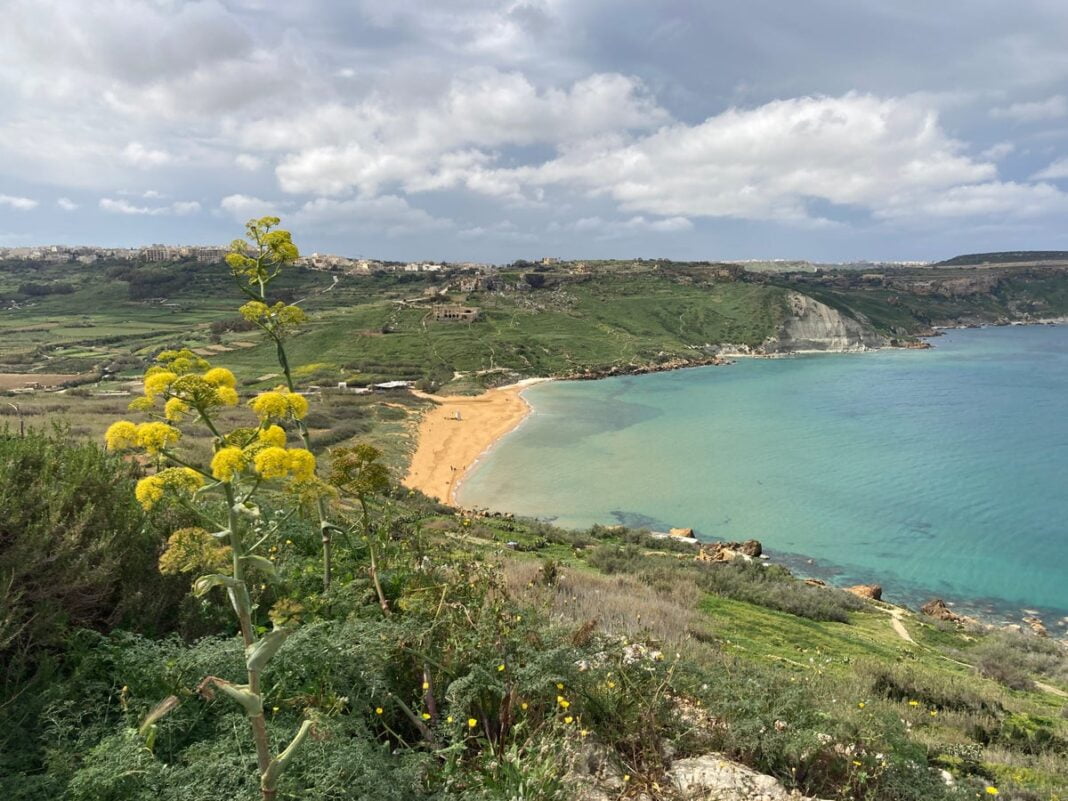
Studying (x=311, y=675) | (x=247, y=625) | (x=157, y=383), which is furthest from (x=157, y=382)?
(x=311, y=675)

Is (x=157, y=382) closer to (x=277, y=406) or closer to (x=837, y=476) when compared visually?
(x=277, y=406)

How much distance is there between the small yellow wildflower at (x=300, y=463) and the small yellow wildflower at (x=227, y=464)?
0.68 feet

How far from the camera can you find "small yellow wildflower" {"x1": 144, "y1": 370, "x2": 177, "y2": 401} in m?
2.75

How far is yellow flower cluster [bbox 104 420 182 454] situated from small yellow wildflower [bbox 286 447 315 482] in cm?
47

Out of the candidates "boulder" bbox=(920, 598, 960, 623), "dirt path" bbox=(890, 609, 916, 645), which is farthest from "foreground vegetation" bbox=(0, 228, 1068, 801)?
"boulder" bbox=(920, 598, 960, 623)

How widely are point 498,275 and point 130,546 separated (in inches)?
5828

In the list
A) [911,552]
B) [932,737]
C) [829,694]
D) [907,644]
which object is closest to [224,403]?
[829,694]

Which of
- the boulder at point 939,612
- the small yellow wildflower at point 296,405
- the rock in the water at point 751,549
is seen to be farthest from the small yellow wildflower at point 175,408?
the rock in the water at point 751,549

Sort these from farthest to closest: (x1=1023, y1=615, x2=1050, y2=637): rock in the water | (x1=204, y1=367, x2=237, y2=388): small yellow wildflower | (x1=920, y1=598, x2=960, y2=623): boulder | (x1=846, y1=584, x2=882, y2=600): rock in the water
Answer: (x1=846, y1=584, x2=882, y2=600): rock in the water, (x1=1023, y1=615, x2=1050, y2=637): rock in the water, (x1=920, y1=598, x2=960, y2=623): boulder, (x1=204, y1=367, x2=237, y2=388): small yellow wildflower

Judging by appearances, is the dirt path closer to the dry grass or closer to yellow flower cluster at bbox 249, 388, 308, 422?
the dry grass

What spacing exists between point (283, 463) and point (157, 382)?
0.75m

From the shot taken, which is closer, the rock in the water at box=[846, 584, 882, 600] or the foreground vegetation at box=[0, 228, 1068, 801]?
the foreground vegetation at box=[0, 228, 1068, 801]

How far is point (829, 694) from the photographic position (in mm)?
6262

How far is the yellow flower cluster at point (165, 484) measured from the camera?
104 inches
